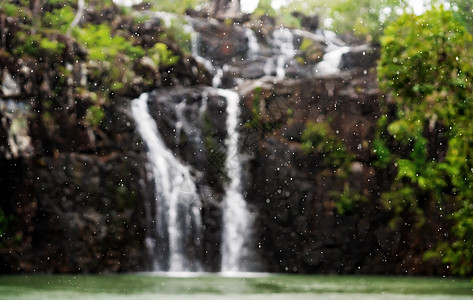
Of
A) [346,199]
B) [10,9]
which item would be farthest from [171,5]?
[346,199]

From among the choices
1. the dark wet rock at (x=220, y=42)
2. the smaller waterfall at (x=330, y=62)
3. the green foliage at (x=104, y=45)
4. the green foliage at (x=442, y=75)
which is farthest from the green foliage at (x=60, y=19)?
the green foliage at (x=442, y=75)

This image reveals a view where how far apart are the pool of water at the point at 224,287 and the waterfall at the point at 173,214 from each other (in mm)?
1007

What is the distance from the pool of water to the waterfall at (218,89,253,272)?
5.74 ft

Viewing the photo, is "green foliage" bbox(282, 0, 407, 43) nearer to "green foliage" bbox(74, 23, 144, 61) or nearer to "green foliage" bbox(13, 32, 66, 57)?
"green foliage" bbox(74, 23, 144, 61)

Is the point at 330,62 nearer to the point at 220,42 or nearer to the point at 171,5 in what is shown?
the point at 220,42

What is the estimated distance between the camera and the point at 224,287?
11016 mm

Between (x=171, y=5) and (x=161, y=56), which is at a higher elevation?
(x=171, y=5)

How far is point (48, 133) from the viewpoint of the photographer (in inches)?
603

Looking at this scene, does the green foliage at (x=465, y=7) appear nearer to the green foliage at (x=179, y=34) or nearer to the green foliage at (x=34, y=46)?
the green foliage at (x=179, y=34)

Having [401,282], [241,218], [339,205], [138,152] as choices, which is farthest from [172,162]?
[401,282]

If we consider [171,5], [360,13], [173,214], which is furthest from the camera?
[360,13]

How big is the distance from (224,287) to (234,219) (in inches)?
185

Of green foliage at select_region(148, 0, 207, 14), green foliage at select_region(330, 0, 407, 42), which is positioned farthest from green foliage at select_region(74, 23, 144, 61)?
green foliage at select_region(330, 0, 407, 42)

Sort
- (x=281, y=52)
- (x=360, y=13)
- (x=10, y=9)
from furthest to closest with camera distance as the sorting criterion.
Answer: (x=360, y=13) → (x=281, y=52) → (x=10, y=9)
